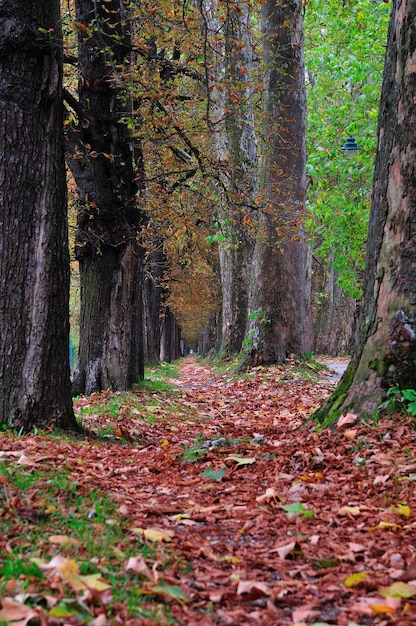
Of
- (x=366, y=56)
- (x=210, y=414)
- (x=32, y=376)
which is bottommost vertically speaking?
(x=210, y=414)

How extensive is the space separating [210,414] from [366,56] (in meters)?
11.5

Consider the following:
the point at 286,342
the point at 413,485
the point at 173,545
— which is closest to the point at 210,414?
the point at 286,342

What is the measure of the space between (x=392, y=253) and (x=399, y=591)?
3.15 meters

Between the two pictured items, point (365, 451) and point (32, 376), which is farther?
point (32, 376)

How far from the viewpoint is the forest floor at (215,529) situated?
2219mm

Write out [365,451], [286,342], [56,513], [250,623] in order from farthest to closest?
[286,342] < [365,451] < [56,513] < [250,623]

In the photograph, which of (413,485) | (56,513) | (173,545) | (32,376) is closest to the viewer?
(173,545)

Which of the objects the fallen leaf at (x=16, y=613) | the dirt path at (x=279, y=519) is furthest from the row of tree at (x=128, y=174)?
the fallen leaf at (x=16, y=613)

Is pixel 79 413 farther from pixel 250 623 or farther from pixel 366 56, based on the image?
pixel 366 56

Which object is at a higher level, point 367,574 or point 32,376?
point 32,376

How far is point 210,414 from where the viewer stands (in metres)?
9.21

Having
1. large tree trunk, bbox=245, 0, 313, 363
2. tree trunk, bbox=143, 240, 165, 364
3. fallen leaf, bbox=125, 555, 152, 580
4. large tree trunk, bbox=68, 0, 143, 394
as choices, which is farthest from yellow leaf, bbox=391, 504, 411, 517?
tree trunk, bbox=143, 240, 165, 364

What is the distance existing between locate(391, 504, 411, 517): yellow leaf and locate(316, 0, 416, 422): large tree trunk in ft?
4.95

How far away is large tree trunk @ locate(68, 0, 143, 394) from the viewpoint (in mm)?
8750
